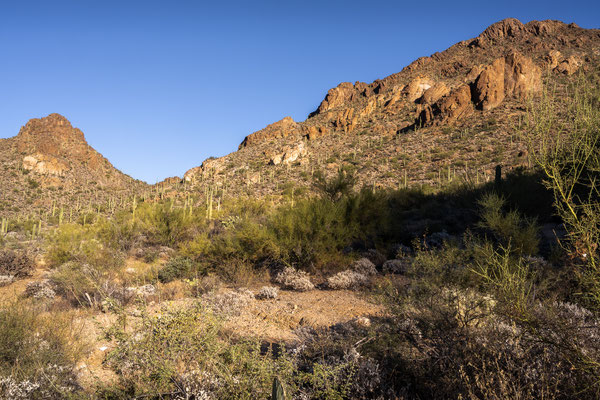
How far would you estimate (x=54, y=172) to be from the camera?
4831cm

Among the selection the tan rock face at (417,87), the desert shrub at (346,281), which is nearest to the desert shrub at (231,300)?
the desert shrub at (346,281)

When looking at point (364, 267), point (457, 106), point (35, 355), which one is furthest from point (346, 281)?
point (457, 106)

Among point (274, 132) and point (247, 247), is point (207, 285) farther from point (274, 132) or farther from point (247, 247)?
point (274, 132)

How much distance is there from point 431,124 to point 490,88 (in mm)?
7641

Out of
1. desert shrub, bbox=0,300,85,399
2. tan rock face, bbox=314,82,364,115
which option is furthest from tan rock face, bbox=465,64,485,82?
desert shrub, bbox=0,300,85,399

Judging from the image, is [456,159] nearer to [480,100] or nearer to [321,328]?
[480,100]

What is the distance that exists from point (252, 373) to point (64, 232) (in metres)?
11.7

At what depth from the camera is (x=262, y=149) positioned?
5181 cm

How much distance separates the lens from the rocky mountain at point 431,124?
1244 inches

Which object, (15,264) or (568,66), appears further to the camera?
(568,66)

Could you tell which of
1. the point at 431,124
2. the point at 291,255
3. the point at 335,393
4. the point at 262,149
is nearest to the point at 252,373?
the point at 335,393

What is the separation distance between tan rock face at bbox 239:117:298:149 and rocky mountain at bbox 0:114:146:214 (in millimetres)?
21045

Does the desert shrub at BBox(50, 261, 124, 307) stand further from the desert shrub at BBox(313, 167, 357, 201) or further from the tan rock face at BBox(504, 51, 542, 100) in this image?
the tan rock face at BBox(504, 51, 542, 100)

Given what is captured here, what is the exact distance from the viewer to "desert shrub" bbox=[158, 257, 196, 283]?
31.3 feet
